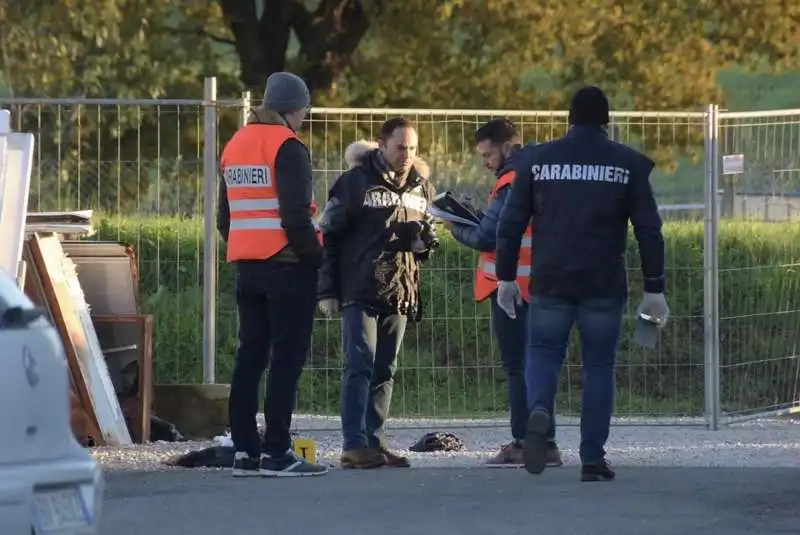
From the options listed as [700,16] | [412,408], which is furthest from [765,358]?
[700,16]

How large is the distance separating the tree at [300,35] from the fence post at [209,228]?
11.2 meters

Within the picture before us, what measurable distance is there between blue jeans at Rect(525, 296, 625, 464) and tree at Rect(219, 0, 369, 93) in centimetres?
1394

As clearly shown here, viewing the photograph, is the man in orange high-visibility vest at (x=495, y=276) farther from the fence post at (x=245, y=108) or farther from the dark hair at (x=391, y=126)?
the fence post at (x=245, y=108)

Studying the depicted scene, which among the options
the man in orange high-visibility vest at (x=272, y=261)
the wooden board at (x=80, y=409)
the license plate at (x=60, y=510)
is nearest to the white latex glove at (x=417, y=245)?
the man in orange high-visibility vest at (x=272, y=261)

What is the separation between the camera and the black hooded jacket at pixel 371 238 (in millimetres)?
10461

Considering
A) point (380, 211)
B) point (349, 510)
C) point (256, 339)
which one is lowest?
point (349, 510)

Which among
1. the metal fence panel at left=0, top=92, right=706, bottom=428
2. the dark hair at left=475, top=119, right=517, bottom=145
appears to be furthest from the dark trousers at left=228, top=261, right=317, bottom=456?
the metal fence panel at left=0, top=92, right=706, bottom=428

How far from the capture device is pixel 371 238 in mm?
10500

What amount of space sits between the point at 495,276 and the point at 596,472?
1406mm

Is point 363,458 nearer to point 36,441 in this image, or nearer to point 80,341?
point 80,341

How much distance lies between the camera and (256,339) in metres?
9.91

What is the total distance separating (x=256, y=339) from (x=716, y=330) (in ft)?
13.9

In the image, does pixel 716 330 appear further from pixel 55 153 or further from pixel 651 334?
pixel 55 153

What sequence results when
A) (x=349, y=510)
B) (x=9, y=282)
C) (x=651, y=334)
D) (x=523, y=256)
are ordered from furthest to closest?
(x=523, y=256) → (x=651, y=334) → (x=349, y=510) → (x=9, y=282)
